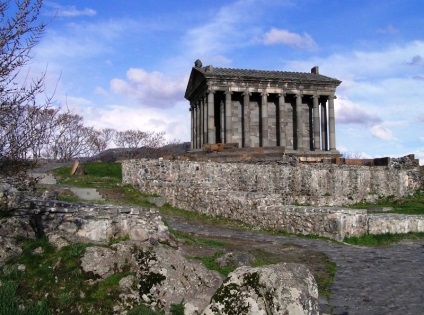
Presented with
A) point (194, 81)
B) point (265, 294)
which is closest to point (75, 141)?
point (194, 81)

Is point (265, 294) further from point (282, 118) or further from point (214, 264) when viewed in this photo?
point (282, 118)

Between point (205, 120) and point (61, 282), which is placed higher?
point (205, 120)

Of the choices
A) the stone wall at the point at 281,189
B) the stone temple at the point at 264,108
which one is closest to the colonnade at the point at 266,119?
the stone temple at the point at 264,108

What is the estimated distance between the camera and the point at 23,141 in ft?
22.9

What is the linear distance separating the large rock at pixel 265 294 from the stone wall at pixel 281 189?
8.94 m

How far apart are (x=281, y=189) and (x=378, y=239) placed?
8.03 metres

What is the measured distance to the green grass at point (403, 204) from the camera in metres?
20.4

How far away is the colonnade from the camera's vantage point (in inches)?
1387

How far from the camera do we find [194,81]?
126 feet

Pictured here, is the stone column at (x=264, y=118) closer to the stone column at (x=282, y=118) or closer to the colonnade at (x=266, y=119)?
the colonnade at (x=266, y=119)

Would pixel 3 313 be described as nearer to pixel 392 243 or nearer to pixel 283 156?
pixel 392 243

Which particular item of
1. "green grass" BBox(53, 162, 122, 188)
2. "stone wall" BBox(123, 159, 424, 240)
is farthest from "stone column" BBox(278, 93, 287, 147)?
"green grass" BBox(53, 162, 122, 188)

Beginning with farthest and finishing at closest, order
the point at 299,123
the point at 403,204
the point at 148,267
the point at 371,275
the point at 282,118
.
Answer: the point at 299,123, the point at 282,118, the point at 403,204, the point at 371,275, the point at 148,267

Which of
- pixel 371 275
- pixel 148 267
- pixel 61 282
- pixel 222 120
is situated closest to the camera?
pixel 61 282
